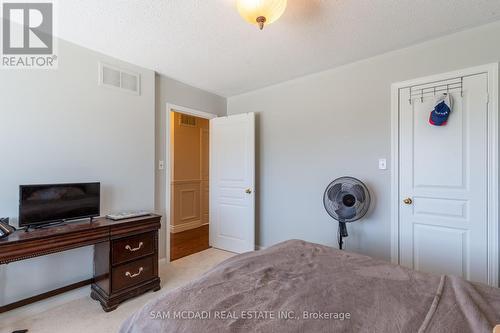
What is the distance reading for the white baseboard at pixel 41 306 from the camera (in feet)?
6.14

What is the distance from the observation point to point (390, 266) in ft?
4.51

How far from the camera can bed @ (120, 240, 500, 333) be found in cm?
86

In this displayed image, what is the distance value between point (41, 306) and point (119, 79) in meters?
2.18

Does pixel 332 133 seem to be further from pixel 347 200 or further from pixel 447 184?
pixel 447 184

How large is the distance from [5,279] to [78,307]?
1.89 feet

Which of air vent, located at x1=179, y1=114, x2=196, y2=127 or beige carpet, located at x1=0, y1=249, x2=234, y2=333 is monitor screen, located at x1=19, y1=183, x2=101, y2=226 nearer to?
beige carpet, located at x1=0, y1=249, x2=234, y2=333

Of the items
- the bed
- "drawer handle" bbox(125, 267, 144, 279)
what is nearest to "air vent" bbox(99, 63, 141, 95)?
"drawer handle" bbox(125, 267, 144, 279)

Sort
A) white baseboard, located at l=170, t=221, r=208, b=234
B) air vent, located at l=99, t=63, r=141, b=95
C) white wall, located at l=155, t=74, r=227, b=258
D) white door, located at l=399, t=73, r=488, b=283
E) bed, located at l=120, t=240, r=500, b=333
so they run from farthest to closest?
1. white baseboard, located at l=170, t=221, r=208, b=234
2. white wall, located at l=155, t=74, r=227, b=258
3. air vent, located at l=99, t=63, r=141, b=95
4. white door, located at l=399, t=73, r=488, b=283
5. bed, located at l=120, t=240, r=500, b=333

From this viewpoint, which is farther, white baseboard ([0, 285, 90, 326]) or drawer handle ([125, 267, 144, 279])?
drawer handle ([125, 267, 144, 279])

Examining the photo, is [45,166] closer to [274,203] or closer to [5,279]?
[5,279]

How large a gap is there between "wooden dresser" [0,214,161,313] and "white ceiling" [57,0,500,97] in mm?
1635

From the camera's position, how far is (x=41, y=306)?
79.7 inches

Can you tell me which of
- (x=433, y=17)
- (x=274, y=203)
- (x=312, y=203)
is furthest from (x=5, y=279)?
(x=433, y=17)

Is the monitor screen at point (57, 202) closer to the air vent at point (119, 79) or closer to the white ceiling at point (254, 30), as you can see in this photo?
the air vent at point (119, 79)
